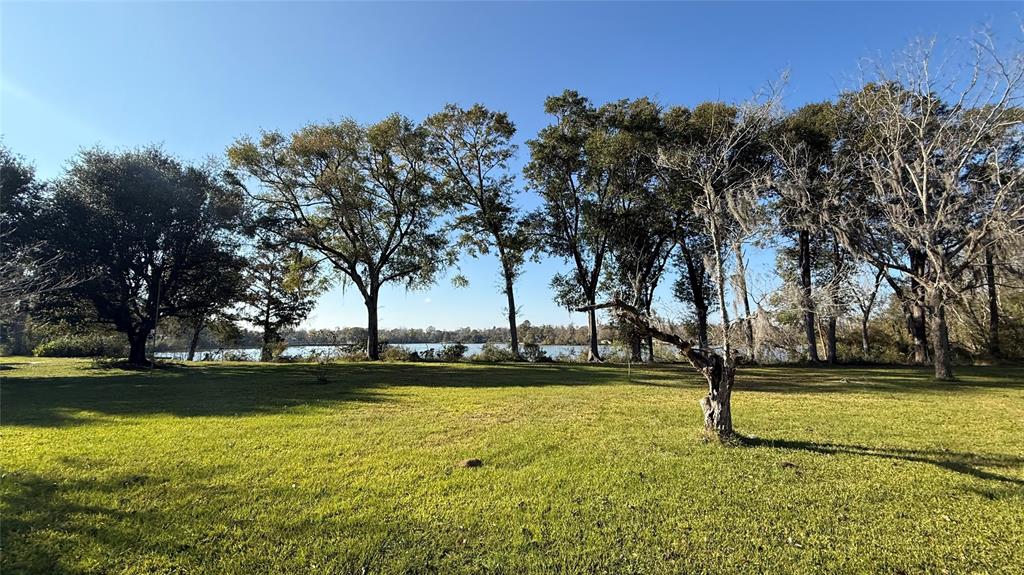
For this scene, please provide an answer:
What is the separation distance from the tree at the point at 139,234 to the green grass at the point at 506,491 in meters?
10.8

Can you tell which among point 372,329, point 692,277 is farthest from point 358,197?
point 692,277

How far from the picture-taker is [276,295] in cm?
2888

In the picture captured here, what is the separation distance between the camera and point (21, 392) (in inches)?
381

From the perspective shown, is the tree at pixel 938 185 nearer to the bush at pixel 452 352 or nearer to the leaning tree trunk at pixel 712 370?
the leaning tree trunk at pixel 712 370

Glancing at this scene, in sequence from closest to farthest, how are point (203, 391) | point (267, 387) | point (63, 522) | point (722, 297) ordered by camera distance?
point (63, 522)
point (722, 297)
point (203, 391)
point (267, 387)

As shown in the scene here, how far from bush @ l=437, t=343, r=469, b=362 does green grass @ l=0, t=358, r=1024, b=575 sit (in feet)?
49.5

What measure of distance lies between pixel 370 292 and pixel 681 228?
17.0 m

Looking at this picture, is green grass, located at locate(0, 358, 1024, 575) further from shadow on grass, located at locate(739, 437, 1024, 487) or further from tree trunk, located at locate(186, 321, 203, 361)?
tree trunk, located at locate(186, 321, 203, 361)

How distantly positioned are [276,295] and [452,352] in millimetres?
14706

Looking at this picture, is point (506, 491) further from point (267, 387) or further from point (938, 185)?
point (938, 185)

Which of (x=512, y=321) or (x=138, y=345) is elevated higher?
(x=512, y=321)

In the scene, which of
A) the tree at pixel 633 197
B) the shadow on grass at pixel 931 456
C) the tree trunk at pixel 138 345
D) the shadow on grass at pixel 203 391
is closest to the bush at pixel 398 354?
the shadow on grass at pixel 203 391

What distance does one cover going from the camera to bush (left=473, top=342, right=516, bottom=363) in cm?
2222

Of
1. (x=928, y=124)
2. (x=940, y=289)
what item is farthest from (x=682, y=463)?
(x=928, y=124)
